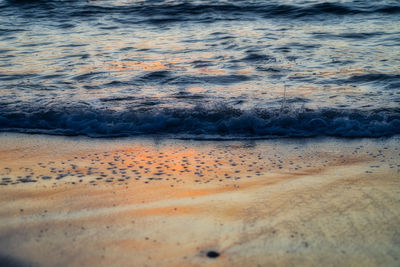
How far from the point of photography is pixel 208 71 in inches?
250

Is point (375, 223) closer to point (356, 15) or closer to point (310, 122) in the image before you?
point (310, 122)

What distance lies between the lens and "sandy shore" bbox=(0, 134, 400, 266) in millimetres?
2062

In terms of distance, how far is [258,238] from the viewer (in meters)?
2.19

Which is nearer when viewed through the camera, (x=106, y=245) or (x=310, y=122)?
(x=106, y=245)

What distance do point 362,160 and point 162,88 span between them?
295cm

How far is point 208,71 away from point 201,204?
13.1 feet

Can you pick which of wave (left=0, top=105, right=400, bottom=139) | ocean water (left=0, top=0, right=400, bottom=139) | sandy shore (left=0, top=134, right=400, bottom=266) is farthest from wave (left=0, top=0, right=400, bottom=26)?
sandy shore (left=0, top=134, right=400, bottom=266)

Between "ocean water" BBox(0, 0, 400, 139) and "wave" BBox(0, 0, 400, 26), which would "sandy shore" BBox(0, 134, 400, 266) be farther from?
"wave" BBox(0, 0, 400, 26)

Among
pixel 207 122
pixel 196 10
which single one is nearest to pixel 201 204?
pixel 207 122

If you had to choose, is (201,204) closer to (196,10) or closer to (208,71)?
(208,71)

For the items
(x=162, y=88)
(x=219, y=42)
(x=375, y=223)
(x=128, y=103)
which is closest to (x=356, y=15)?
(x=219, y=42)

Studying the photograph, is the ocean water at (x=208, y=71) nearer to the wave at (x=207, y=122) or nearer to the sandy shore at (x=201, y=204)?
the wave at (x=207, y=122)

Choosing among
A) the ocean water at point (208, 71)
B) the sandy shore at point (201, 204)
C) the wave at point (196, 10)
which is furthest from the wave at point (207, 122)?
the wave at point (196, 10)

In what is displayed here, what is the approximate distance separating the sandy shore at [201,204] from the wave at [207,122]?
34 centimetres
